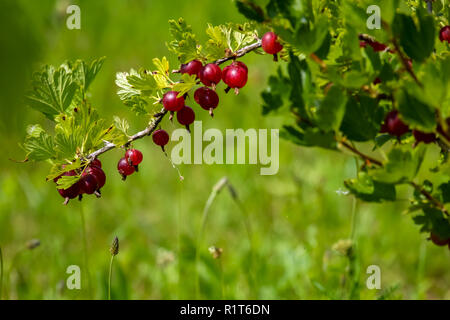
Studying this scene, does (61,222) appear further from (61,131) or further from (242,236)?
(61,131)

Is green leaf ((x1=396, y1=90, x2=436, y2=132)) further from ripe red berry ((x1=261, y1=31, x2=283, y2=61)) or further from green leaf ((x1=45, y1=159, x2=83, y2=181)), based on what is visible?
green leaf ((x1=45, y1=159, x2=83, y2=181))

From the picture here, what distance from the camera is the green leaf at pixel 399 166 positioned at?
98 cm

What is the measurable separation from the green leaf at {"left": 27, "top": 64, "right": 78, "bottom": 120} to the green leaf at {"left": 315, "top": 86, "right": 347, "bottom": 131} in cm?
58

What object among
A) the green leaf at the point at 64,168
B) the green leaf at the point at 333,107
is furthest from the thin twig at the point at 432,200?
the green leaf at the point at 64,168

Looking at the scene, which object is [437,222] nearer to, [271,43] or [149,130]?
[271,43]

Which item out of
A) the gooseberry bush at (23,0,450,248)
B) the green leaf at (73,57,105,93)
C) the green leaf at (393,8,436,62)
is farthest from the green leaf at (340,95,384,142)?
the green leaf at (73,57,105,93)

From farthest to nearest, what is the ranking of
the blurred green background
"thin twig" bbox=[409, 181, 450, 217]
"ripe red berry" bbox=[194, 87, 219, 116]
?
the blurred green background < "ripe red berry" bbox=[194, 87, 219, 116] < "thin twig" bbox=[409, 181, 450, 217]

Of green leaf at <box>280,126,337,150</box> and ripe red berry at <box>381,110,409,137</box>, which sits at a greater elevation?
ripe red berry at <box>381,110,409,137</box>

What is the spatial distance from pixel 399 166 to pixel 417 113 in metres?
0.10

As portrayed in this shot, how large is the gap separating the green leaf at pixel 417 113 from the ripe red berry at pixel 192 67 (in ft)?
1.43

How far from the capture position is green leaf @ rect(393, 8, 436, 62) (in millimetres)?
977

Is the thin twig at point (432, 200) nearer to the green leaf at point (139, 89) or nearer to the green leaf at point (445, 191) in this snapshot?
the green leaf at point (445, 191)

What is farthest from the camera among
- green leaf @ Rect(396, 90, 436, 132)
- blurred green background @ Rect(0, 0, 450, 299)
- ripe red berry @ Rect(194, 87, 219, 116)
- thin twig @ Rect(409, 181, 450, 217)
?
blurred green background @ Rect(0, 0, 450, 299)

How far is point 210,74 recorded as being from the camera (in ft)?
3.71
